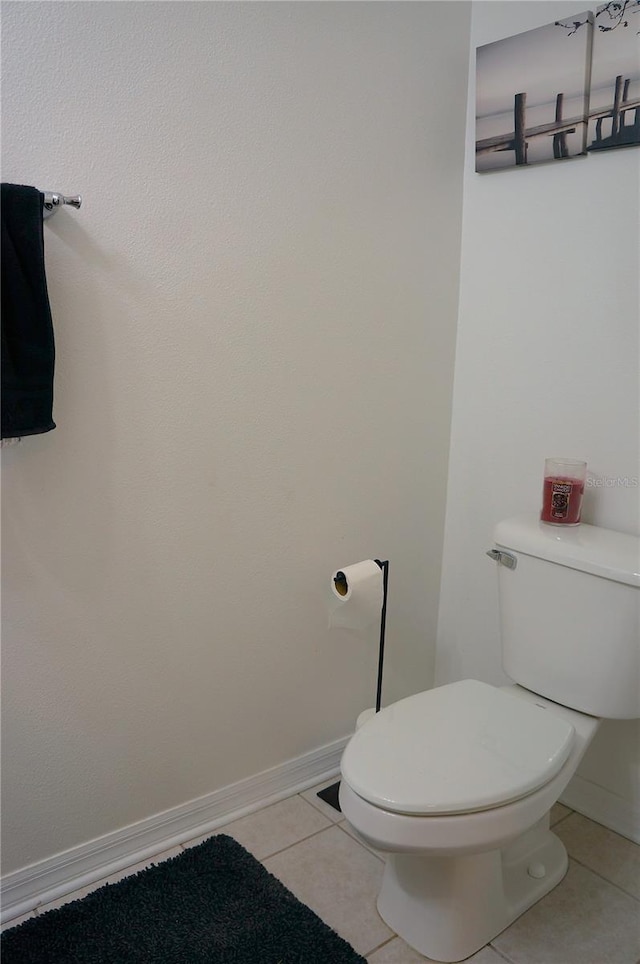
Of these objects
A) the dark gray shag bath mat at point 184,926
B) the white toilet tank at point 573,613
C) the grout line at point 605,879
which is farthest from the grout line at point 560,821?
the dark gray shag bath mat at point 184,926

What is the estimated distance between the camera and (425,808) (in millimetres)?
1284

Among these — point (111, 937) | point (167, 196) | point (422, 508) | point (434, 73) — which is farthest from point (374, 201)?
point (111, 937)

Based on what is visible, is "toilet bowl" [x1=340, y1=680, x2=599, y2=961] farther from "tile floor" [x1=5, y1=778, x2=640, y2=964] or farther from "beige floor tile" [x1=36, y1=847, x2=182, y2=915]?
"beige floor tile" [x1=36, y1=847, x2=182, y2=915]

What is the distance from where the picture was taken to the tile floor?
1.49 metres

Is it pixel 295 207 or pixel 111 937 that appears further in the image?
pixel 295 207

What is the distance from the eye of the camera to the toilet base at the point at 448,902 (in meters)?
1.46

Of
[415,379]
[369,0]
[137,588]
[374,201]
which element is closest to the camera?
[137,588]

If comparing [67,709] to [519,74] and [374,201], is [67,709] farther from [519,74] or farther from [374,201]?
[519,74]

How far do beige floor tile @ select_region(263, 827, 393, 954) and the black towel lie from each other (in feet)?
3.64

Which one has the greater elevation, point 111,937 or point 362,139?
point 362,139

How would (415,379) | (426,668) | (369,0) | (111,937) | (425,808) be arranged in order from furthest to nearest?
(426,668) → (415,379) → (369,0) → (111,937) → (425,808)

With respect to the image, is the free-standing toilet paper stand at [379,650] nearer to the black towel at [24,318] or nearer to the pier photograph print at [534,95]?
the black towel at [24,318]

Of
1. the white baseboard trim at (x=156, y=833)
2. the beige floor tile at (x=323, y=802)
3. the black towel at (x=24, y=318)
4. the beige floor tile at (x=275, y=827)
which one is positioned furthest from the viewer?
the beige floor tile at (x=323, y=802)

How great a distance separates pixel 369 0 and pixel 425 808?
1.69 m
